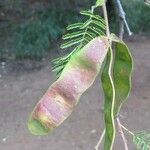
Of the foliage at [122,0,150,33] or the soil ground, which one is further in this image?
the foliage at [122,0,150,33]

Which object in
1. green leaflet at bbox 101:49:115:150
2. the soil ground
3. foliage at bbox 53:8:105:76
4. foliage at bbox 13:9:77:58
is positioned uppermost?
foliage at bbox 53:8:105:76

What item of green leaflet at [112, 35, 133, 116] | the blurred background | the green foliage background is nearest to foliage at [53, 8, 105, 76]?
green leaflet at [112, 35, 133, 116]

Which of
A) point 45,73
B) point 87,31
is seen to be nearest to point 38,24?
point 45,73

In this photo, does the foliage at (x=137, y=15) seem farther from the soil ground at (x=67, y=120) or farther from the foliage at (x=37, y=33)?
the foliage at (x=37, y=33)

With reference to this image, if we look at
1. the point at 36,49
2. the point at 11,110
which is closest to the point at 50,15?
the point at 36,49

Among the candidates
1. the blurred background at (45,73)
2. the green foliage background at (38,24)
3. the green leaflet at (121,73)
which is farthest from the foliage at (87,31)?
the green foliage background at (38,24)

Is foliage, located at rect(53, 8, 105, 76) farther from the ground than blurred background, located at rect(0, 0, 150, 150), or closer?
farther from the ground

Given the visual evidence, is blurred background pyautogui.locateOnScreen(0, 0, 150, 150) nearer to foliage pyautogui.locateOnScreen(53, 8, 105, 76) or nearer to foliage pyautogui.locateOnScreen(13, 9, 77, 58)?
foliage pyautogui.locateOnScreen(13, 9, 77, 58)

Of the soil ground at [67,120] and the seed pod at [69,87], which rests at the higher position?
the seed pod at [69,87]
